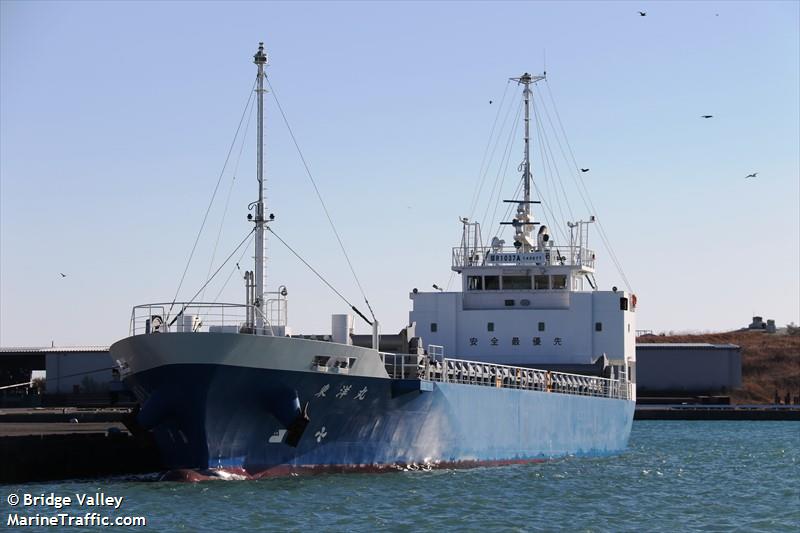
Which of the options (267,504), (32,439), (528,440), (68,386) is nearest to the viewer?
(267,504)

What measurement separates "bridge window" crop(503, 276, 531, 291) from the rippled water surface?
830cm

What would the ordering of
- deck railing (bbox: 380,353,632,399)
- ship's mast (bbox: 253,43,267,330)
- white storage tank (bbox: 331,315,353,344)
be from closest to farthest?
1. ship's mast (bbox: 253,43,267,330)
2. white storage tank (bbox: 331,315,353,344)
3. deck railing (bbox: 380,353,632,399)

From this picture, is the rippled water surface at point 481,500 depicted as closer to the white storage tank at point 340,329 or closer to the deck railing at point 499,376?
the deck railing at point 499,376

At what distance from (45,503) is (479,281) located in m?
21.2

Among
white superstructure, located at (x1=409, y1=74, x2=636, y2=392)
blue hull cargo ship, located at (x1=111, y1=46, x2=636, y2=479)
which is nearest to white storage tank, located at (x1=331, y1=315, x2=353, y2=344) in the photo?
blue hull cargo ship, located at (x1=111, y1=46, x2=636, y2=479)

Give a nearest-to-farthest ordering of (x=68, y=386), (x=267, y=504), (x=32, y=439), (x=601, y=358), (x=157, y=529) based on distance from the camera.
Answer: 1. (x=157, y=529)
2. (x=267, y=504)
3. (x=32, y=439)
4. (x=601, y=358)
5. (x=68, y=386)

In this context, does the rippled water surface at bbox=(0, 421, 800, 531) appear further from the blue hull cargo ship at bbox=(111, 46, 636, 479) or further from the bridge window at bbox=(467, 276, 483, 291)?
the bridge window at bbox=(467, 276, 483, 291)

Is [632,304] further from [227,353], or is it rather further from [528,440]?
[227,353]

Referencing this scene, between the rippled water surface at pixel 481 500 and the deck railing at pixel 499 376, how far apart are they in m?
2.47

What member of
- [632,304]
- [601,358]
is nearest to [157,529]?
[601,358]

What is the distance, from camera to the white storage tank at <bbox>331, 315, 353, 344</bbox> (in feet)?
104

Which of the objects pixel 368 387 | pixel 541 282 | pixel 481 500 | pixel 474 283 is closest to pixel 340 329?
pixel 368 387

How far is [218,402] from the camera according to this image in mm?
28547

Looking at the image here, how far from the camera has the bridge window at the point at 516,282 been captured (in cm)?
4484
